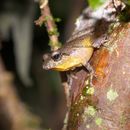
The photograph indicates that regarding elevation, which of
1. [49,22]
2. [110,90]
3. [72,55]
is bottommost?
[110,90]

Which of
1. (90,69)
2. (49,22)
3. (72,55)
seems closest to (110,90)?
(90,69)

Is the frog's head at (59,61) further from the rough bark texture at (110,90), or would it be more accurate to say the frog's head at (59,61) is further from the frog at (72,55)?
the rough bark texture at (110,90)

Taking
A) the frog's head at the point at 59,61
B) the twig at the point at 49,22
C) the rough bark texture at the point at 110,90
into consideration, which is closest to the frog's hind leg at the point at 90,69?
the rough bark texture at the point at 110,90

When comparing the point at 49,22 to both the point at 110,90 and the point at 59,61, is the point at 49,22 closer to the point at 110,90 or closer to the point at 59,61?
the point at 59,61

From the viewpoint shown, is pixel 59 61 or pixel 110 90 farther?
pixel 59 61

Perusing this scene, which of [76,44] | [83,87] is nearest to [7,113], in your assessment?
[76,44]

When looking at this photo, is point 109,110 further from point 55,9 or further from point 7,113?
point 55,9

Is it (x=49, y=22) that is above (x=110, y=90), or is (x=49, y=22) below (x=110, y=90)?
above
